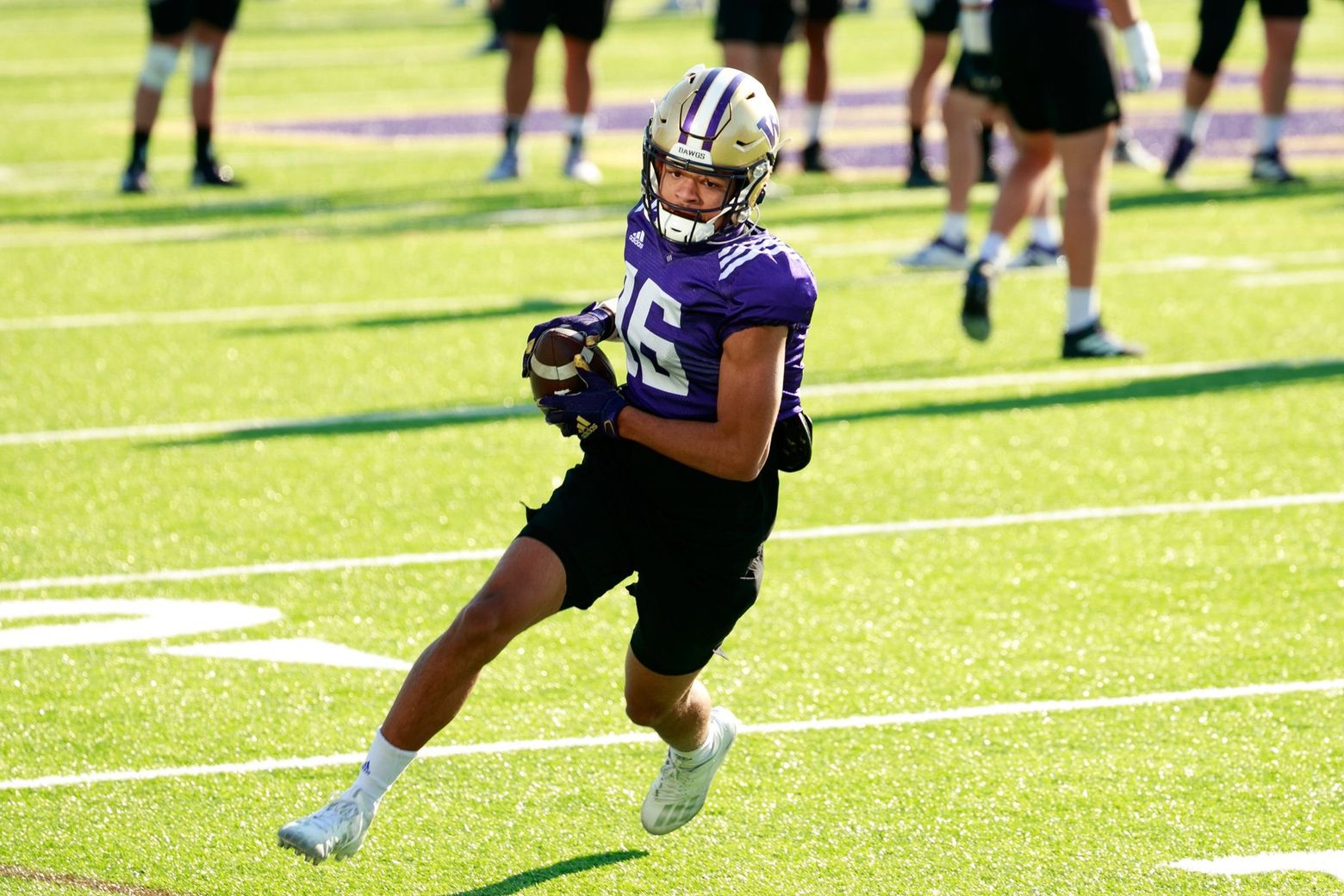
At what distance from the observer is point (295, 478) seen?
6.95m

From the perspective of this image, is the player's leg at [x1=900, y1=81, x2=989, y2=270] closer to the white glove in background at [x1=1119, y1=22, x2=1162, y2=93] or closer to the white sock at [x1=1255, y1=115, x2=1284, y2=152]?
the white glove in background at [x1=1119, y1=22, x2=1162, y2=93]

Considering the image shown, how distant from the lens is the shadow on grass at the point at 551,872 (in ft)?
12.8

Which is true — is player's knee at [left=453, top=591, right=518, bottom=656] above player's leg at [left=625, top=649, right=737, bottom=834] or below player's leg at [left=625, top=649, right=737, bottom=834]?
above

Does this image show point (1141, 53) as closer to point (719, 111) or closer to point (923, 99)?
point (923, 99)

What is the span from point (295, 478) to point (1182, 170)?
784cm

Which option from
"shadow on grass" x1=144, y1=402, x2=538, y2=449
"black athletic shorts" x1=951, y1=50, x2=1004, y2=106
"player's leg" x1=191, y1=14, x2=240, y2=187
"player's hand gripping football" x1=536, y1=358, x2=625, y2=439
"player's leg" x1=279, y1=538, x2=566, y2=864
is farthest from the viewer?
"player's leg" x1=191, y1=14, x2=240, y2=187

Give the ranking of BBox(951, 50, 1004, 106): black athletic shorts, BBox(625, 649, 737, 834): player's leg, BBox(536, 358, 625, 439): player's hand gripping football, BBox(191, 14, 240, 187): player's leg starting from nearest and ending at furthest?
BBox(536, 358, 625, 439): player's hand gripping football
BBox(625, 649, 737, 834): player's leg
BBox(951, 50, 1004, 106): black athletic shorts
BBox(191, 14, 240, 187): player's leg

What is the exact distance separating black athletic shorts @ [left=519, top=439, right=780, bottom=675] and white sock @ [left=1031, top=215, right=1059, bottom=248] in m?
6.71

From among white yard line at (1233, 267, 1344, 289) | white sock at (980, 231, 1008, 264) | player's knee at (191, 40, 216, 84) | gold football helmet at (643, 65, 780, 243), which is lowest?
white yard line at (1233, 267, 1344, 289)

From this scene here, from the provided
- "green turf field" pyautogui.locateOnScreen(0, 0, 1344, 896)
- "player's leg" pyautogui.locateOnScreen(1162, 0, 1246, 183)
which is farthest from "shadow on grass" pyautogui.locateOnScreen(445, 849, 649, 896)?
"player's leg" pyautogui.locateOnScreen(1162, 0, 1246, 183)

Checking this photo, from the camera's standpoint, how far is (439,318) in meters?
9.49

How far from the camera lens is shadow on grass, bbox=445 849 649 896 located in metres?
3.90

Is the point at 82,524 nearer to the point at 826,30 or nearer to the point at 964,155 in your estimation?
the point at 964,155

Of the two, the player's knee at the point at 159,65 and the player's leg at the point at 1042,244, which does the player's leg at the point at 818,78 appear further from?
the player's knee at the point at 159,65
